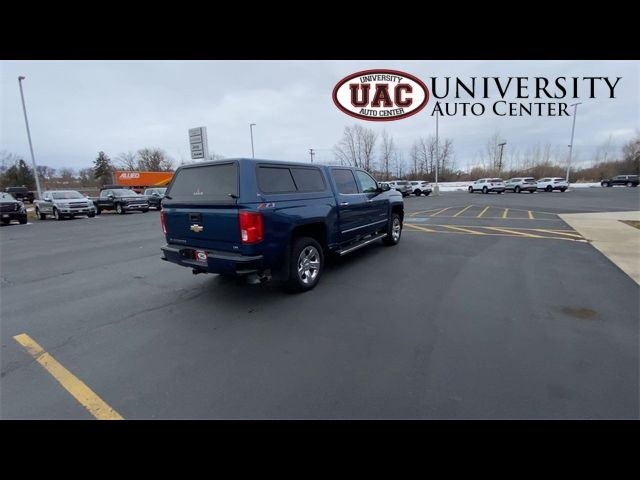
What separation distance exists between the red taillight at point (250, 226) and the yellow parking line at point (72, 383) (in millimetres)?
2210

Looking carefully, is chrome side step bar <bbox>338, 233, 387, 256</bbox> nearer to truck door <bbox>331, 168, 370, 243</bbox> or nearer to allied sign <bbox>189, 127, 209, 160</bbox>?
truck door <bbox>331, 168, 370, 243</bbox>

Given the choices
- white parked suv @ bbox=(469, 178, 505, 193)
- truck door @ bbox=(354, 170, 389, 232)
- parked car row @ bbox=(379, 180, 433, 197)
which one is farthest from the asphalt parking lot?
white parked suv @ bbox=(469, 178, 505, 193)

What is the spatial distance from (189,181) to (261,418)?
378 centimetres

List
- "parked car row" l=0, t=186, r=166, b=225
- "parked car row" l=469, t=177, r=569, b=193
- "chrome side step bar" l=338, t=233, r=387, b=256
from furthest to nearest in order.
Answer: "parked car row" l=469, t=177, r=569, b=193, "parked car row" l=0, t=186, r=166, b=225, "chrome side step bar" l=338, t=233, r=387, b=256

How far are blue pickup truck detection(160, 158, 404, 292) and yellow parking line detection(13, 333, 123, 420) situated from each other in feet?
6.11

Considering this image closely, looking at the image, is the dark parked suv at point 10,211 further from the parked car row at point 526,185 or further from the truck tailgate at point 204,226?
the parked car row at point 526,185

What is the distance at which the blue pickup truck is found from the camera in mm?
4246
